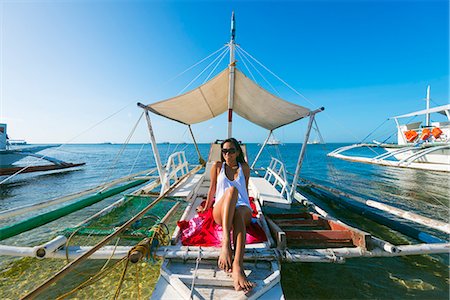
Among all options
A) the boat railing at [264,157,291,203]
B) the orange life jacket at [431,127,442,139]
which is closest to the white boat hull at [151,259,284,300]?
the boat railing at [264,157,291,203]

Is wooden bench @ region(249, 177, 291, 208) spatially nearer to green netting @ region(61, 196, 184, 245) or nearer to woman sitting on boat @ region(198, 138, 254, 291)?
woman sitting on boat @ region(198, 138, 254, 291)

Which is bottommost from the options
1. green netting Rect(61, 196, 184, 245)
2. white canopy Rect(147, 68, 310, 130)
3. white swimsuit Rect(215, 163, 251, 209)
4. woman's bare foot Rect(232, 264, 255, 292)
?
green netting Rect(61, 196, 184, 245)

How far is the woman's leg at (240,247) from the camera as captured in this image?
2.23 meters

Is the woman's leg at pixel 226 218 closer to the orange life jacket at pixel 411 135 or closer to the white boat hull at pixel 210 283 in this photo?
the white boat hull at pixel 210 283

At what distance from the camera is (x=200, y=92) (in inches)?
246

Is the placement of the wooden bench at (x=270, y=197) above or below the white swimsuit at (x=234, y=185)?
below

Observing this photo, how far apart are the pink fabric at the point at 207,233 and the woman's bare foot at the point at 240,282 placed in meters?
0.70

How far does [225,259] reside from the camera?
98.7 inches

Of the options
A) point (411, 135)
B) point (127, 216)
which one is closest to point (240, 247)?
point (127, 216)

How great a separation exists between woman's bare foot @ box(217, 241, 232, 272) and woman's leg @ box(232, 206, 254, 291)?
0.28 ft

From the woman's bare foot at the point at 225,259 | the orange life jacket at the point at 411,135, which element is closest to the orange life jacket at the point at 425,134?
the orange life jacket at the point at 411,135

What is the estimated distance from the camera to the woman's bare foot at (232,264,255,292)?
2201 mm

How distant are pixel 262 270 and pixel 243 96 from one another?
18.4ft

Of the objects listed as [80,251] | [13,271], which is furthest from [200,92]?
[13,271]
